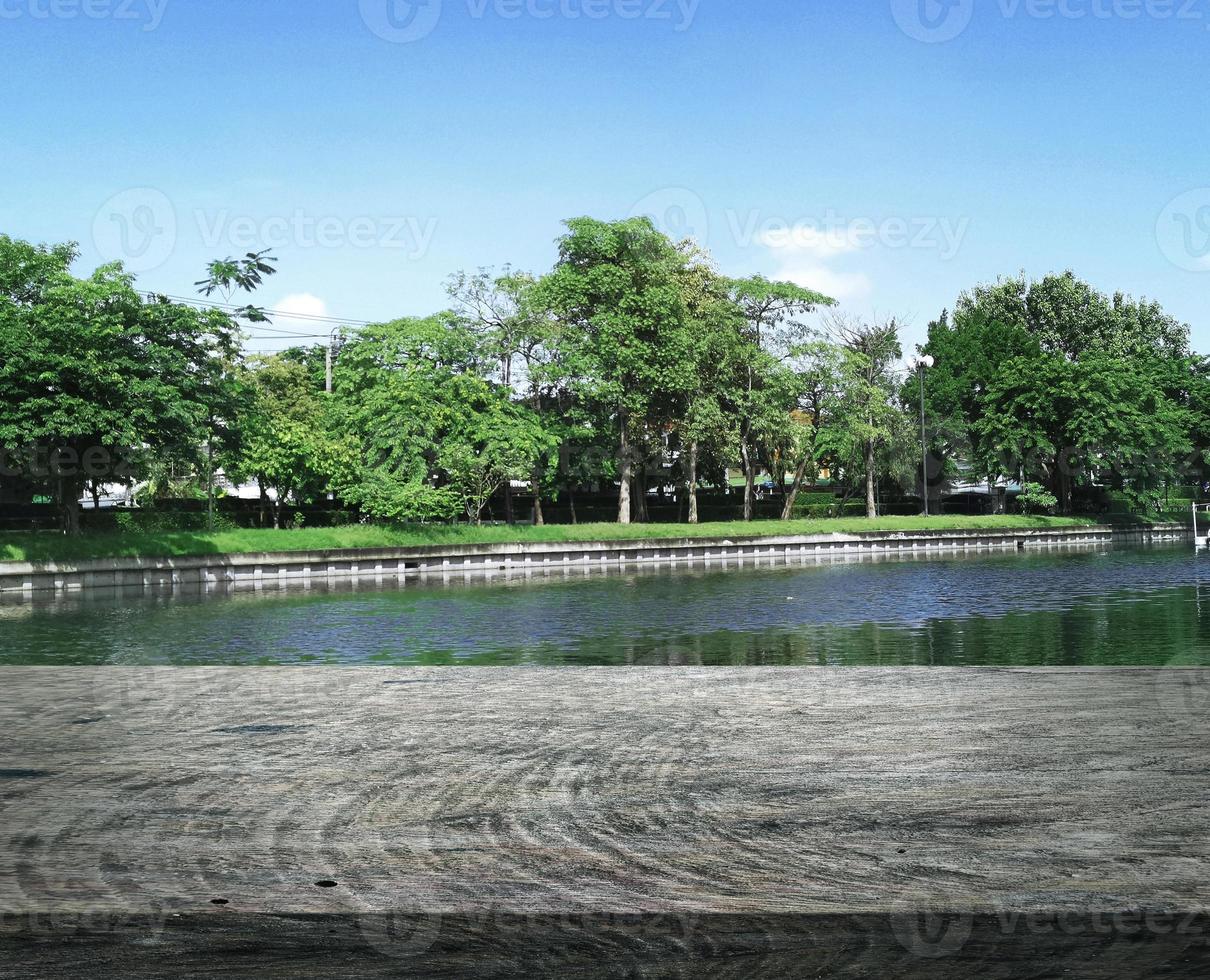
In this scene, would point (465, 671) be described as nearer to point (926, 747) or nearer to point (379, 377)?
point (926, 747)

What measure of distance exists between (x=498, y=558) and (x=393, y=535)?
13.6ft

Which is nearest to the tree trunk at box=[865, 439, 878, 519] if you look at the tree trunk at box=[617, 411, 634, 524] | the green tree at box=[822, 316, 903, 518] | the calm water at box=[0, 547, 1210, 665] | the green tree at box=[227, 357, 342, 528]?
the green tree at box=[822, 316, 903, 518]

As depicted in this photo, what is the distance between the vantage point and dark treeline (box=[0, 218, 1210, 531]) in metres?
37.2

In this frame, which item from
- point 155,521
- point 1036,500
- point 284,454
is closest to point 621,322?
point 284,454

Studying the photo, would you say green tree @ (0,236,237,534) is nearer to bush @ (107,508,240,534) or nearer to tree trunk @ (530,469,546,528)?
bush @ (107,508,240,534)

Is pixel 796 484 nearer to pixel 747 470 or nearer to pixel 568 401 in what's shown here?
pixel 747 470

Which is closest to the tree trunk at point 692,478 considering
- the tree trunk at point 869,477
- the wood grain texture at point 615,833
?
the tree trunk at point 869,477

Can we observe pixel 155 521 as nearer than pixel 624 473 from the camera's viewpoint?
Yes

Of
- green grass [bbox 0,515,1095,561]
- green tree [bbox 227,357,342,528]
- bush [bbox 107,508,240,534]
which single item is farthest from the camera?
green tree [bbox 227,357,342,528]

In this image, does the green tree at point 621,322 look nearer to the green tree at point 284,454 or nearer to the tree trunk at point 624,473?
the tree trunk at point 624,473

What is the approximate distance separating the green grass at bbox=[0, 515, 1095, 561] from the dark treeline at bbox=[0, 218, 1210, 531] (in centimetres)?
162

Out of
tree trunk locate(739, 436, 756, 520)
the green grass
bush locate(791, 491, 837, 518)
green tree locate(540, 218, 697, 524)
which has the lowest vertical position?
the green grass

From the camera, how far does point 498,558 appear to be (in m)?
45.9

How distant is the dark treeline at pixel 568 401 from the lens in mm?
37156
